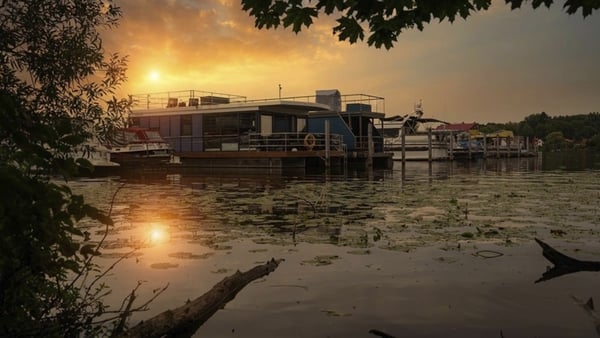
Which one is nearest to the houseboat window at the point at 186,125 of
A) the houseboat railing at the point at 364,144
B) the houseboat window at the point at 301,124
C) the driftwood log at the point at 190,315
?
the houseboat window at the point at 301,124

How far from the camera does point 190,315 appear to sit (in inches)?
144

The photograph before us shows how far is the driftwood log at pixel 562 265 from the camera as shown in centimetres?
525

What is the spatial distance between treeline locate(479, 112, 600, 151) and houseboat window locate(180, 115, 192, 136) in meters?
121

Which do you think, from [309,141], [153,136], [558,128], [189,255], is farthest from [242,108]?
[558,128]

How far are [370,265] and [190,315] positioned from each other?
8.69 ft

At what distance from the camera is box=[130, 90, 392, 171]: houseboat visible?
30172 mm

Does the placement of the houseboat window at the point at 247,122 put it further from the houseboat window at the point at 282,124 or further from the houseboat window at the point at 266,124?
the houseboat window at the point at 282,124

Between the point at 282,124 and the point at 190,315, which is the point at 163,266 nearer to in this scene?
the point at 190,315

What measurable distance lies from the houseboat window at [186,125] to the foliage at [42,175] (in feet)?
91.1

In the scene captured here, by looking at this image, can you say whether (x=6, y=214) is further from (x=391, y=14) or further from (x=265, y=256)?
(x=265, y=256)

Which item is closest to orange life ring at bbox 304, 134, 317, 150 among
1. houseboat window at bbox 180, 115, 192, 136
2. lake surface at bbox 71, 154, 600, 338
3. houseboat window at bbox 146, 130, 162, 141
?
houseboat window at bbox 180, 115, 192, 136

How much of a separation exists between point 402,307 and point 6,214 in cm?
308

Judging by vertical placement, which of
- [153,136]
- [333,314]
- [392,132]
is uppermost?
[392,132]

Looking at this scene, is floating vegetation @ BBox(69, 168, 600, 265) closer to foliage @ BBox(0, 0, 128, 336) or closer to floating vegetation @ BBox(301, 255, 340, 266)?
floating vegetation @ BBox(301, 255, 340, 266)
